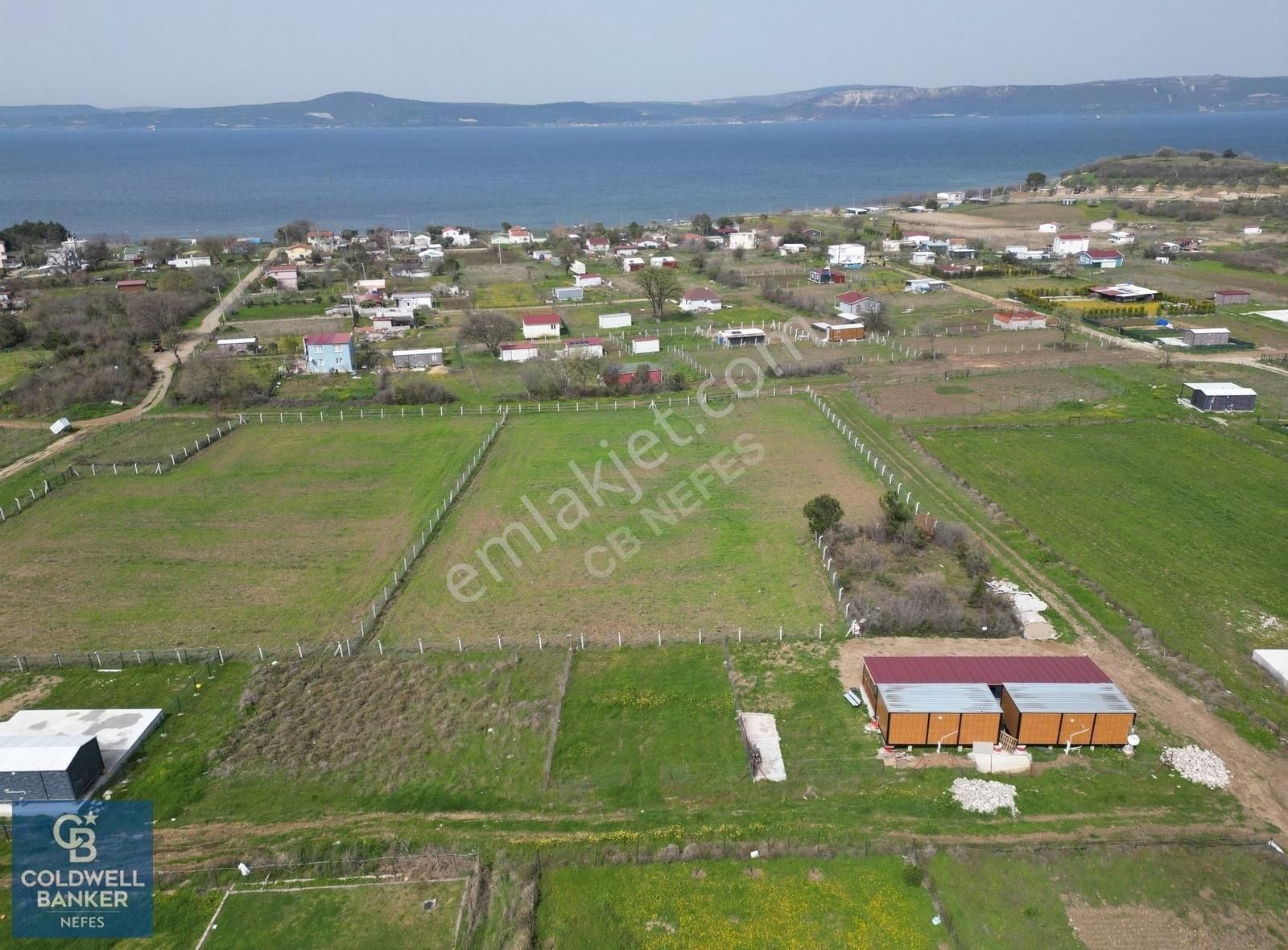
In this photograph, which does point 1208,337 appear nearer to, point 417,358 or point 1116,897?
point 1116,897

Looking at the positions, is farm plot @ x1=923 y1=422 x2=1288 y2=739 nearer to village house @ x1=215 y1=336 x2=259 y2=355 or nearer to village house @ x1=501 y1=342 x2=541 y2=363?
village house @ x1=501 y1=342 x2=541 y2=363

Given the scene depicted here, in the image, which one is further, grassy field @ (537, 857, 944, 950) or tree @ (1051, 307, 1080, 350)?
tree @ (1051, 307, 1080, 350)

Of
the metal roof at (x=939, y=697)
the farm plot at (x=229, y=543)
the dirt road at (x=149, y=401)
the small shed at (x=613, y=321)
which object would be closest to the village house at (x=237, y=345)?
the dirt road at (x=149, y=401)

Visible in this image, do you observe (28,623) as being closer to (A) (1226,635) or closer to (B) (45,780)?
(B) (45,780)

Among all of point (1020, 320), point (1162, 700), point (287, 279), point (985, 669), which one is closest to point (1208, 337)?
point (1020, 320)

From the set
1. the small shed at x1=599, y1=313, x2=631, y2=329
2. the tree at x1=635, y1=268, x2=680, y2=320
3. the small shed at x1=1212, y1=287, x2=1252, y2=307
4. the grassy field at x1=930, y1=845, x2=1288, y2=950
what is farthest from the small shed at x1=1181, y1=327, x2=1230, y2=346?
the grassy field at x1=930, y1=845, x2=1288, y2=950

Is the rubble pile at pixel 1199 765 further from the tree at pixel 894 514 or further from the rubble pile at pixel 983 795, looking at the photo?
the tree at pixel 894 514
